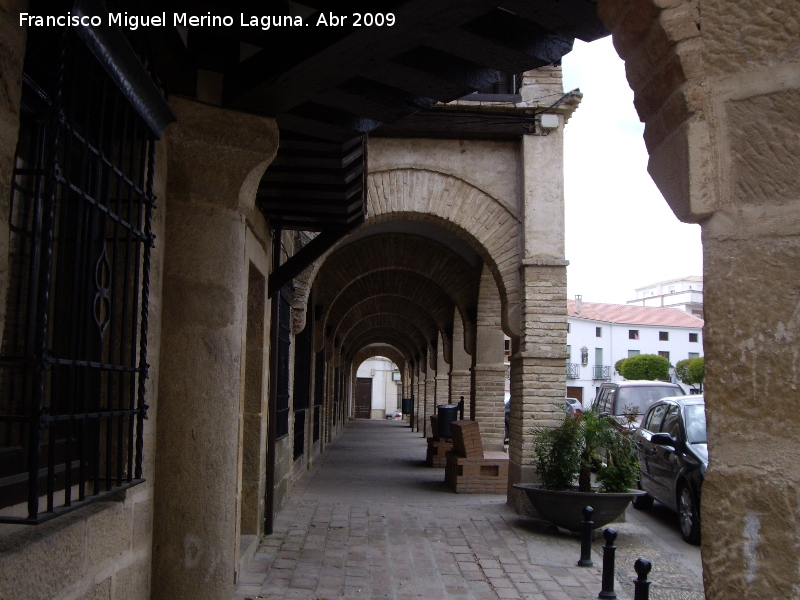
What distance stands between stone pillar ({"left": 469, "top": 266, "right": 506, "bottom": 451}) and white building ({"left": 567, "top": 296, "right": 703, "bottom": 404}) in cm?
4459

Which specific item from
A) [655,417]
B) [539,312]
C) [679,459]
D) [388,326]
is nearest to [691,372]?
[388,326]

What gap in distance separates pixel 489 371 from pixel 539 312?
3644 millimetres

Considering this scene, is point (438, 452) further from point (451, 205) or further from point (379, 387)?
point (379, 387)

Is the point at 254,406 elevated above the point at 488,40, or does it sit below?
below

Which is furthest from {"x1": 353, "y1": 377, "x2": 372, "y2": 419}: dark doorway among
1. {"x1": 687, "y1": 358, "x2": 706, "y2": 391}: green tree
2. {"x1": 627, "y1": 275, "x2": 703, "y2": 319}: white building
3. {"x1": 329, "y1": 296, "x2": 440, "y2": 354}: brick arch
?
{"x1": 627, "y1": 275, "x2": 703, "y2": 319}: white building

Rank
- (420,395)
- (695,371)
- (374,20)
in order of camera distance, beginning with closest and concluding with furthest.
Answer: (374,20) < (420,395) < (695,371)

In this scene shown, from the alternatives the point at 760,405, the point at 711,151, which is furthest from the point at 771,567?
the point at 711,151

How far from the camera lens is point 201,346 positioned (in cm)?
349

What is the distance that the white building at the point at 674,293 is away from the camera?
257 ft

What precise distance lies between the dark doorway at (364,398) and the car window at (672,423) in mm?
45505

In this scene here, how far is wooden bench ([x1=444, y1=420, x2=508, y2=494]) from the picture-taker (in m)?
10.2

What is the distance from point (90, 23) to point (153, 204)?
0.94 m

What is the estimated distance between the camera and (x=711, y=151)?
6.11 ft

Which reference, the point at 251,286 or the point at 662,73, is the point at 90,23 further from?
the point at 251,286
